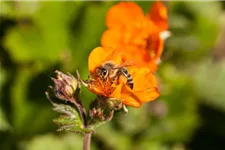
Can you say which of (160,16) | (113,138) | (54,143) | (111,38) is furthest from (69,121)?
(113,138)

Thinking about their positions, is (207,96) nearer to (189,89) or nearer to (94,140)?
(189,89)

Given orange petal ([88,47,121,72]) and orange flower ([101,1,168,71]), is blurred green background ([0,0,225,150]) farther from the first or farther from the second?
orange petal ([88,47,121,72])

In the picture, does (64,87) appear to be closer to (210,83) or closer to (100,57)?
(100,57)

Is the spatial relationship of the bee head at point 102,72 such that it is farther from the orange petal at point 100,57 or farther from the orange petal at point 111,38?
the orange petal at point 111,38

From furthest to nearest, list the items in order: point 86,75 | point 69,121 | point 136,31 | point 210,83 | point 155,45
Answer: point 210,83
point 86,75
point 136,31
point 155,45
point 69,121

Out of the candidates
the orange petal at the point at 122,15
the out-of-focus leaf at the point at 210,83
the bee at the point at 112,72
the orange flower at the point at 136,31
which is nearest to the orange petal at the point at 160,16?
the orange flower at the point at 136,31

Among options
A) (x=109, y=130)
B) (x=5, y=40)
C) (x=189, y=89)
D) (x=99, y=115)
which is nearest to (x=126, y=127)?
(x=109, y=130)
